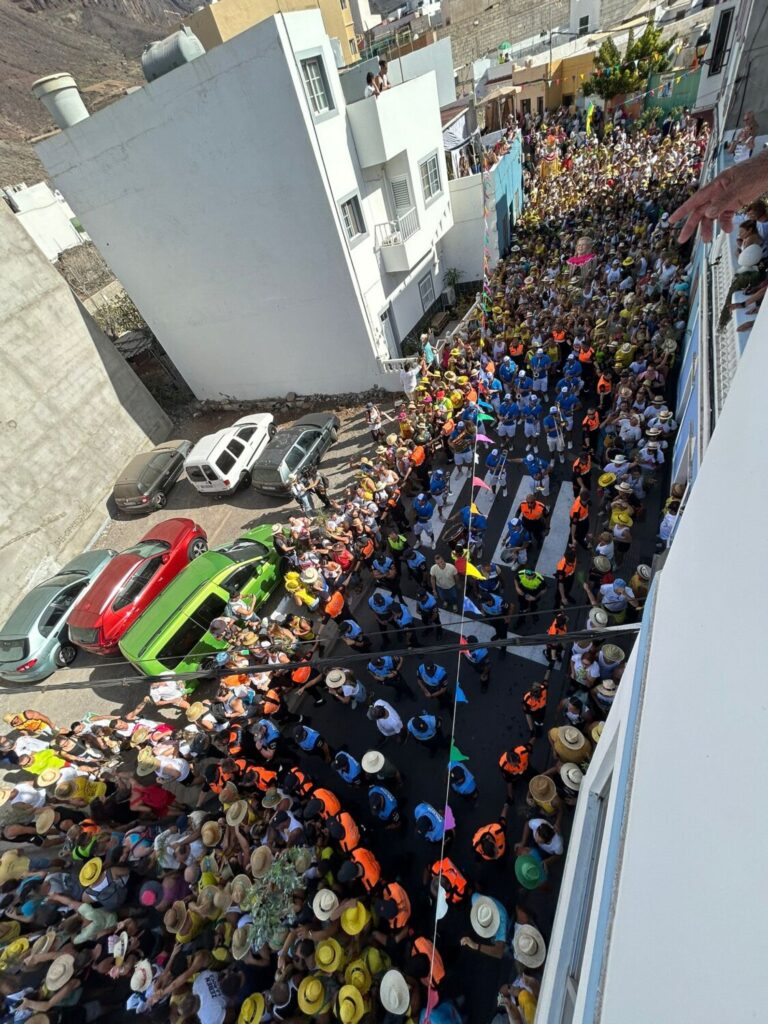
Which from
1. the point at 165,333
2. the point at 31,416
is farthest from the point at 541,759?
the point at 165,333

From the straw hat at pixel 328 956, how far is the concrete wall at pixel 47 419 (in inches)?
461

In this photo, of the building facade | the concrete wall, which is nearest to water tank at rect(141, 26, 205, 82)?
the building facade

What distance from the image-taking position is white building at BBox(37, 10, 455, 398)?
1083 centimetres

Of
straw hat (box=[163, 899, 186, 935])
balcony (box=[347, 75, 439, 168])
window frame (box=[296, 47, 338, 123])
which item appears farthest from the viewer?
balcony (box=[347, 75, 439, 168])

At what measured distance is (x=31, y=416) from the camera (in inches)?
503

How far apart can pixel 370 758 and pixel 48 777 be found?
16.1ft

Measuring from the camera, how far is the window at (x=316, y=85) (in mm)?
10617

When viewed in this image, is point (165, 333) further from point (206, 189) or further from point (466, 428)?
point (466, 428)

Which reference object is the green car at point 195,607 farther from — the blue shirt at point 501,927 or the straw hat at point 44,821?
the blue shirt at point 501,927

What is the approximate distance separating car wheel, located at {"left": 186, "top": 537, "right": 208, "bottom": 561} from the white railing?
389 inches

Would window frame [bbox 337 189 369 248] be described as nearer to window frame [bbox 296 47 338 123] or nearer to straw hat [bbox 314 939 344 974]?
window frame [bbox 296 47 338 123]

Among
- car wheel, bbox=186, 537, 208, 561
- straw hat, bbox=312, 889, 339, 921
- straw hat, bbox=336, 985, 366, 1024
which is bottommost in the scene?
car wheel, bbox=186, 537, 208, 561

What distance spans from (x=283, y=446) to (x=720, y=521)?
37.3ft

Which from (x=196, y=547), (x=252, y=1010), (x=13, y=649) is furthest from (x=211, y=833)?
(x=13, y=649)
